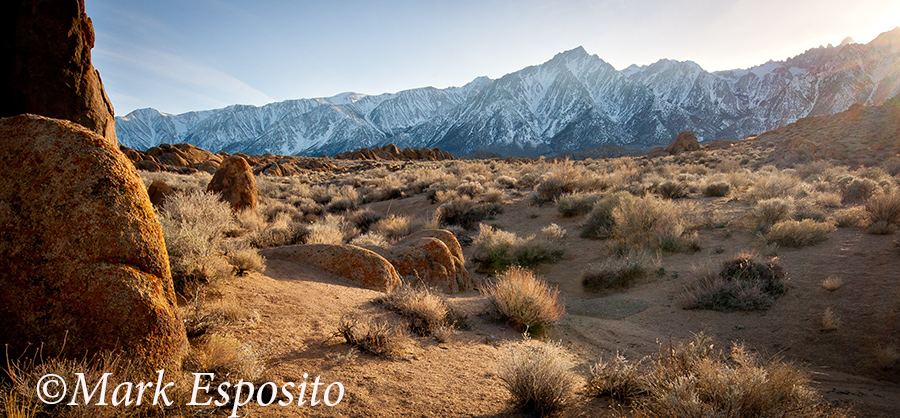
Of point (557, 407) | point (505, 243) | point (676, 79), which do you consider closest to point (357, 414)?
point (557, 407)

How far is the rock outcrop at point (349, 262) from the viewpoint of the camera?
5367 millimetres

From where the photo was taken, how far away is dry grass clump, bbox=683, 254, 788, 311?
5.67 meters

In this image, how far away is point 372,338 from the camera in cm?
332

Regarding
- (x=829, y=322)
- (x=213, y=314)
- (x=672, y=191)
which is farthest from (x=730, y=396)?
(x=672, y=191)

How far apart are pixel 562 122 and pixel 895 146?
172m

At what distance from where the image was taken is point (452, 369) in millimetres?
3277

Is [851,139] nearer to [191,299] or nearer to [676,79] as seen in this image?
[191,299]

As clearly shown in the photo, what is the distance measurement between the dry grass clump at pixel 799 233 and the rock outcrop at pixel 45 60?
11.3m

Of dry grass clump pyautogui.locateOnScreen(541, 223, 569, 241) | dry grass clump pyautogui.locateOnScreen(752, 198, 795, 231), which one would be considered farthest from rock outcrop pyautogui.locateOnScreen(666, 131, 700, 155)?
dry grass clump pyautogui.locateOnScreen(541, 223, 569, 241)

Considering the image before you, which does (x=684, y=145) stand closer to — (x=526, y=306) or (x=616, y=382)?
(x=526, y=306)

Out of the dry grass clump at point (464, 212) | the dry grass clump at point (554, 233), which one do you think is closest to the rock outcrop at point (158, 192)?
the dry grass clump at point (464, 212)

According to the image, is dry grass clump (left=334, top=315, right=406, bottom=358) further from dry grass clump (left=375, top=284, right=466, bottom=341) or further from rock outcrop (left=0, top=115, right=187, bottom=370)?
rock outcrop (left=0, top=115, right=187, bottom=370)

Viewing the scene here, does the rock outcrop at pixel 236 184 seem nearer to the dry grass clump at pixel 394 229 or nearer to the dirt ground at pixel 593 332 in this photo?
the dry grass clump at pixel 394 229

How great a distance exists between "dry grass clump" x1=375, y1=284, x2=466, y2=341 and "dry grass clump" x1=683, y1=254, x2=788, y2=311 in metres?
4.04
